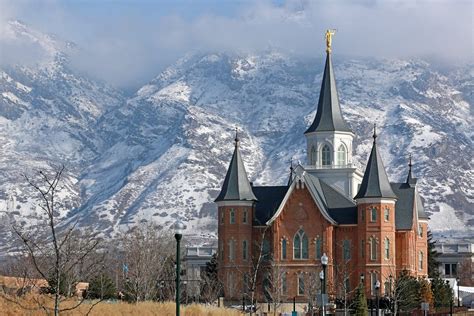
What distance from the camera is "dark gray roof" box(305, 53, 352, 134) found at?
155875 mm

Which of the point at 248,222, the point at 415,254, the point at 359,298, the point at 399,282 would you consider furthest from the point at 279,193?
the point at 359,298

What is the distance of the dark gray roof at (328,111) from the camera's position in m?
156

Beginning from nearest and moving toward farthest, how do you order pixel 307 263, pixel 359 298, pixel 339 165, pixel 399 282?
1. pixel 359 298
2. pixel 399 282
3. pixel 307 263
4. pixel 339 165

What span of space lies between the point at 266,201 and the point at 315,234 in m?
8.76

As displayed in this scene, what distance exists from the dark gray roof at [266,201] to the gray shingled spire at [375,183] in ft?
35.8

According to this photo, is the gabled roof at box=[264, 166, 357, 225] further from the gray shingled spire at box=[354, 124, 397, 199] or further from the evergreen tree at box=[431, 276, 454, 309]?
the evergreen tree at box=[431, 276, 454, 309]

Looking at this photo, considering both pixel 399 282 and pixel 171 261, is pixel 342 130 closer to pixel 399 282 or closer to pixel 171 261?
pixel 171 261

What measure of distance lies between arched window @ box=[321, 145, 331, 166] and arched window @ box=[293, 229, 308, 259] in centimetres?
1828

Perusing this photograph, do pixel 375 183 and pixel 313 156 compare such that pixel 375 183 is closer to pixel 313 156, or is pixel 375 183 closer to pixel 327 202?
pixel 327 202

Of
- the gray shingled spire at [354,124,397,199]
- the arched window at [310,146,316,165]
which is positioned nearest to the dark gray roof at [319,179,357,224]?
the gray shingled spire at [354,124,397,199]

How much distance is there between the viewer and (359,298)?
9712 centimetres

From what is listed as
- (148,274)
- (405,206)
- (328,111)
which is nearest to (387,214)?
(405,206)

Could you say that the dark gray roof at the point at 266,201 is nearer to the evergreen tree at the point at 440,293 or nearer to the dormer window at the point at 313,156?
the dormer window at the point at 313,156

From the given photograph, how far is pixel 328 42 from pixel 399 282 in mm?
50462
